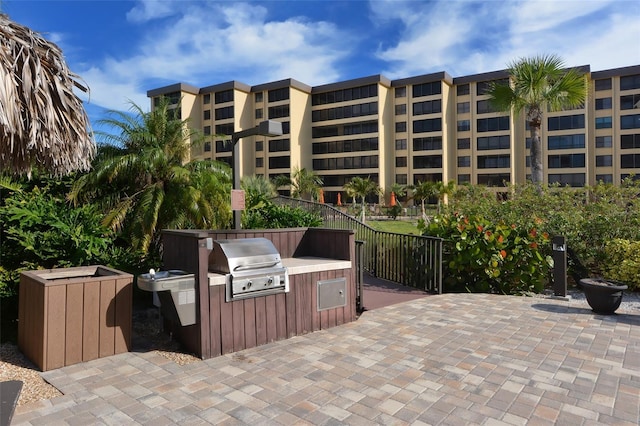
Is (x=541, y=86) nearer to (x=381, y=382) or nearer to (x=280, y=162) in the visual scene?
(x=381, y=382)

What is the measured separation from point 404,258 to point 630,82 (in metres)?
47.8

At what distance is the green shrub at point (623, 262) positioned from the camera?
8.79 metres

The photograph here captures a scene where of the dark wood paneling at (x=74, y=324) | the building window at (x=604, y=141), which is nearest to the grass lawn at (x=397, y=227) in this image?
the dark wood paneling at (x=74, y=324)

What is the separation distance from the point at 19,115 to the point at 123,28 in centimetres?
693

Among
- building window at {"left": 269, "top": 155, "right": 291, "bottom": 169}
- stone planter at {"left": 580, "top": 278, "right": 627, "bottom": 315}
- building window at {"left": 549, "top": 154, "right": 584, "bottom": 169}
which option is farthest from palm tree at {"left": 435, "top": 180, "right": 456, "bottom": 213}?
stone planter at {"left": 580, "top": 278, "right": 627, "bottom": 315}

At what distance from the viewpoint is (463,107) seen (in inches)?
1988

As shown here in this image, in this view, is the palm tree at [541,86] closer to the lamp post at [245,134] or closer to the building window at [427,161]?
the lamp post at [245,134]

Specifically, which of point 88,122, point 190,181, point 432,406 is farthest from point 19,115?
point 190,181

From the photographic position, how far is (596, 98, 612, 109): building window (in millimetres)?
44562

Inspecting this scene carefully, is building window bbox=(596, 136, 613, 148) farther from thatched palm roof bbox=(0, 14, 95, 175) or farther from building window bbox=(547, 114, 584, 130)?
thatched palm roof bbox=(0, 14, 95, 175)

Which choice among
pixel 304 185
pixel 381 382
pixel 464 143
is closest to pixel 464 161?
pixel 464 143

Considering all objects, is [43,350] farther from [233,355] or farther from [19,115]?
[19,115]

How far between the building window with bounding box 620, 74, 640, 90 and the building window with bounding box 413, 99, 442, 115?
1805 centimetres

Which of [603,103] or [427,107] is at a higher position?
[427,107]
